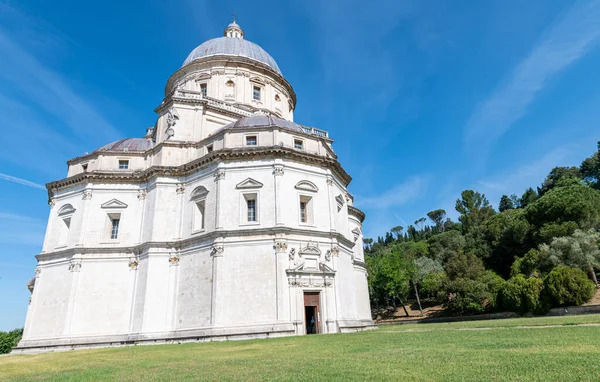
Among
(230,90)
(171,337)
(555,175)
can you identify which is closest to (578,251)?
(230,90)

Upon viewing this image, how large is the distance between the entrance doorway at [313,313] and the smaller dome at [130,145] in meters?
17.8

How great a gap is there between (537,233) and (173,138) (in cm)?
4149

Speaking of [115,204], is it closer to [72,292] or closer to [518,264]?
[72,292]

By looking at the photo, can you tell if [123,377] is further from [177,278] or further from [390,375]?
[177,278]

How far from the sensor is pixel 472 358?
24.2 ft

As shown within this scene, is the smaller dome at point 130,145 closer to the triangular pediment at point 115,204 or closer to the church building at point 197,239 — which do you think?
the church building at point 197,239

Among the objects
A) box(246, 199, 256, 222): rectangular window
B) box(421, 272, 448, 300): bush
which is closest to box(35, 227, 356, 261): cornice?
box(246, 199, 256, 222): rectangular window

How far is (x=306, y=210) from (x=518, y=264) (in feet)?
97.7

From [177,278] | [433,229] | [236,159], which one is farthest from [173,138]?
[433,229]

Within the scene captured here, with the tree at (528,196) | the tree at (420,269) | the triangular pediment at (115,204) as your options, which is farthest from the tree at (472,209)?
the triangular pediment at (115,204)

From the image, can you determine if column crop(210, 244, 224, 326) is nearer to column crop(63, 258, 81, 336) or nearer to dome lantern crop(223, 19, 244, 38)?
column crop(63, 258, 81, 336)

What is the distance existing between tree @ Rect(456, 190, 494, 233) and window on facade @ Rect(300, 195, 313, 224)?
55.1m

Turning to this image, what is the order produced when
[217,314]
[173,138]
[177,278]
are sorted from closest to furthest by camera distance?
[217,314] < [177,278] < [173,138]

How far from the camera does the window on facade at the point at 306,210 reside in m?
25.3
